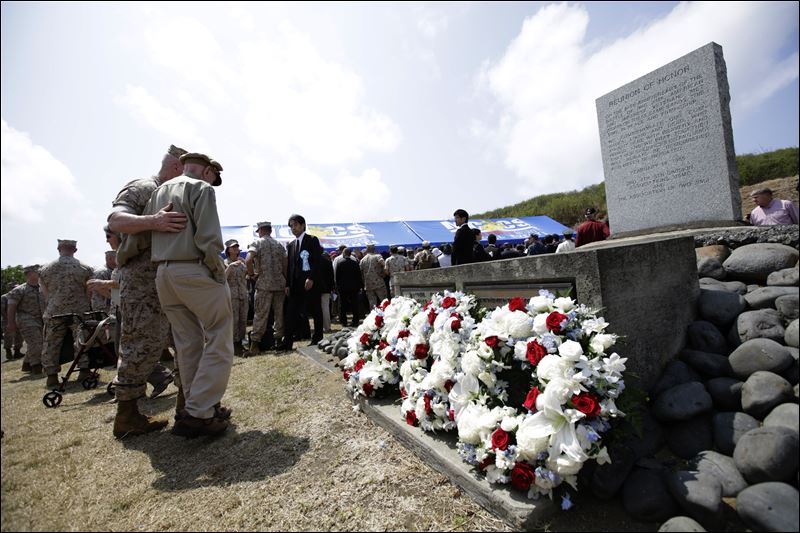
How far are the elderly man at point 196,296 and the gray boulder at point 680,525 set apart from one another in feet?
9.17

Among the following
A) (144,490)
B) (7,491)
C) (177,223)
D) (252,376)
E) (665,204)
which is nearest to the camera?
(7,491)

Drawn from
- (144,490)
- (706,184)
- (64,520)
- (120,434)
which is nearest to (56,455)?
(144,490)

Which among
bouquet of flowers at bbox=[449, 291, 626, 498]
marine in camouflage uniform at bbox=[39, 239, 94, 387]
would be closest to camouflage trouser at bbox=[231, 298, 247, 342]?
marine in camouflage uniform at bbox=[39, 239, 94, 387]

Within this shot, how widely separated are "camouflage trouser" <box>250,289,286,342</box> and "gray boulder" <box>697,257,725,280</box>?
5738 millimetres

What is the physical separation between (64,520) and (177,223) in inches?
80.2

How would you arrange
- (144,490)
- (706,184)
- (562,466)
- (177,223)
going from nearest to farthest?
(562,466) → (144,490) → (177,223) → (706,184)

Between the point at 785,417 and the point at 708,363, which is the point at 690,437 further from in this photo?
the point at 708,363

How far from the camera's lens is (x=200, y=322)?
3.17 m

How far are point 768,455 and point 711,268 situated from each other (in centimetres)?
190

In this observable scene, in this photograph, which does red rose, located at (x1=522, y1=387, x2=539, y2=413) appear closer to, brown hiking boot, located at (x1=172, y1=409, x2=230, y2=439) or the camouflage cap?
brown hiking boot, located at (x1=172, y1=409, x2=230, y2=439)

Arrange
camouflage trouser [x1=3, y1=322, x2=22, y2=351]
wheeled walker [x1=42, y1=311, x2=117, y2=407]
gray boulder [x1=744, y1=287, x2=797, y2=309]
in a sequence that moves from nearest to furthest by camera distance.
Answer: gray boulder [x1=744, y1=287, x2=797, y2=309] → wheeled walker [x1=42, y1=311, x2=117, y2=407] → camouflage trouser [x1=3, y1=322, x2=22, y2=351]

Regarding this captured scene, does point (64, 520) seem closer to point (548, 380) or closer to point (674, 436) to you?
point (548, 380)

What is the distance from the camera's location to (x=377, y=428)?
3324mm

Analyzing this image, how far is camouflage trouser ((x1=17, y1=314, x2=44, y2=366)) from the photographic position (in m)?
7.09
